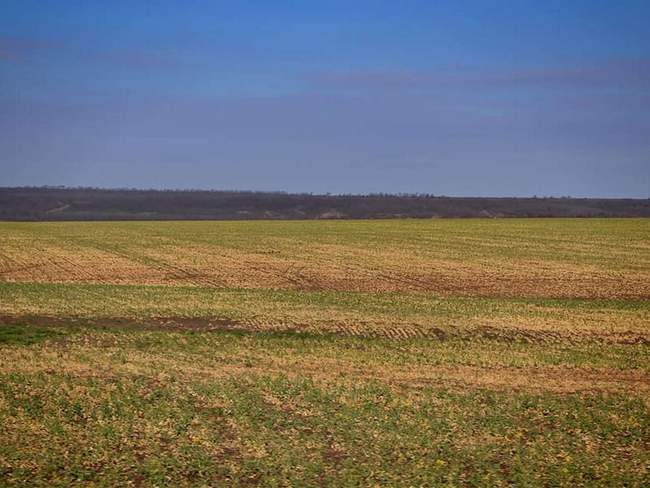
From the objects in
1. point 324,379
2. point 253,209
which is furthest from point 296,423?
point 253,209

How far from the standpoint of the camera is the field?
1084 centimetres

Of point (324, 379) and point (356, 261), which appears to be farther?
point (356, 261)


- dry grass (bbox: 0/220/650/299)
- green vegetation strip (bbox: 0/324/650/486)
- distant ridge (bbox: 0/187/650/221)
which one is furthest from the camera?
distant ridge (bbox: 0/187/650/221)

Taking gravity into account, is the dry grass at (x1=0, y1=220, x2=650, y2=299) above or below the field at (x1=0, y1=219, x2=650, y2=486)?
above

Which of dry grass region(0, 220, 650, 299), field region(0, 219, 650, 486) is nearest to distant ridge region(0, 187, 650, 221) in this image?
dry grass region(0, 220, 650, 299)

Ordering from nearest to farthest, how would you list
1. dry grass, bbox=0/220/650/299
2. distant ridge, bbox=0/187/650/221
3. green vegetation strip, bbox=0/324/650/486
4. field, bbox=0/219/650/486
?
green vegetation strip, bbox=0/324/650/486, field, bbox=0/219/650/486, dry grass, bbox=0/220/650/299, distant ridge, bbox=0/187/650/221

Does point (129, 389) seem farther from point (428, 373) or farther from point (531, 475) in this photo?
point (531, 475)

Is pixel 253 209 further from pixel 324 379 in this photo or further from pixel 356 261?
pixel 324 379

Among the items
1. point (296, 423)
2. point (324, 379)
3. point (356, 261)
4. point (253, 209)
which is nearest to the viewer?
point (296, 423)

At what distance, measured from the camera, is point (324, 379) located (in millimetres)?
15617

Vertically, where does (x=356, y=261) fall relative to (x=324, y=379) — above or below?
above

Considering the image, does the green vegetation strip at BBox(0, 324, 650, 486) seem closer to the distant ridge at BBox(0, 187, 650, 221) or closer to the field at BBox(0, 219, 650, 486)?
the field at BBox(0, 219, 650, 486)

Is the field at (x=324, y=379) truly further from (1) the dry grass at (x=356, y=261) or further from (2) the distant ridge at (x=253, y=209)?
(2) the distant ridge at (x=253, y=209)

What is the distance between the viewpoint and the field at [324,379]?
35.6 feet
